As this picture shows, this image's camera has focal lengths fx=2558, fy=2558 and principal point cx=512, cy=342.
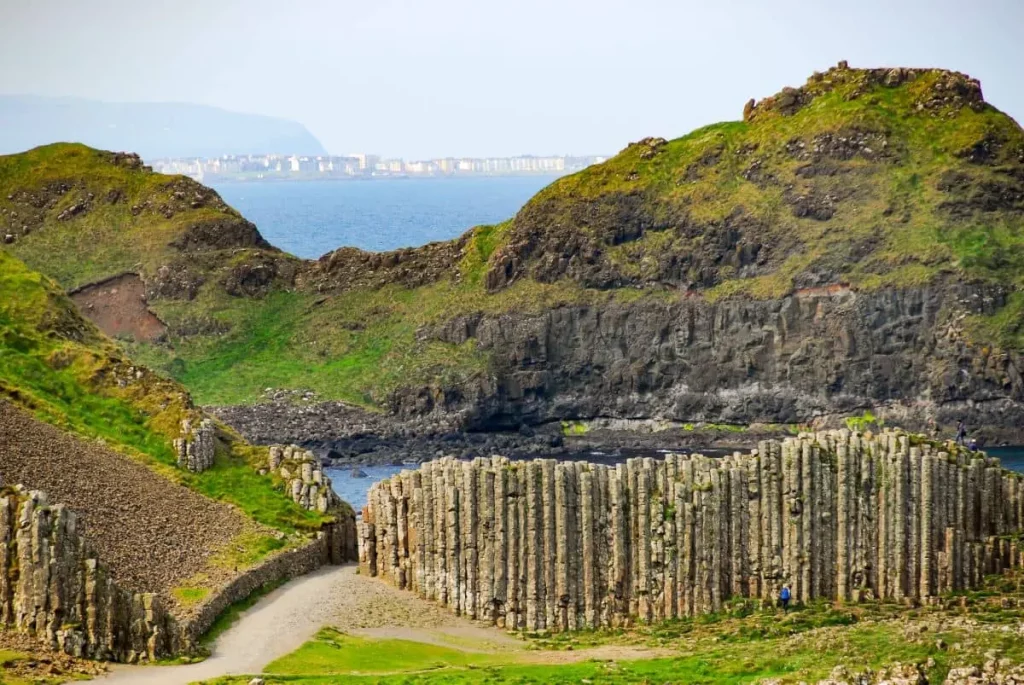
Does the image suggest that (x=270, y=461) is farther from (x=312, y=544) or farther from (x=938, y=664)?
(x=938, y=664)

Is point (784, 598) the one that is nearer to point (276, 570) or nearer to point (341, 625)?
point (341, 625)

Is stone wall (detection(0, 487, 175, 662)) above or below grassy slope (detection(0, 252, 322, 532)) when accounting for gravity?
below

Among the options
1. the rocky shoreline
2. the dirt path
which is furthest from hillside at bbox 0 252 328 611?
the rocky shoreline

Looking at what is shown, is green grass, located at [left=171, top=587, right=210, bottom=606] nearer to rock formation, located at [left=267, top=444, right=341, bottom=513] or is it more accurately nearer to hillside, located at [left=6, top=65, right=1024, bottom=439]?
rock formation, located at [left=267, top=444, right=341, bottom=513]

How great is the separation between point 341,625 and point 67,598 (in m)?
8.60

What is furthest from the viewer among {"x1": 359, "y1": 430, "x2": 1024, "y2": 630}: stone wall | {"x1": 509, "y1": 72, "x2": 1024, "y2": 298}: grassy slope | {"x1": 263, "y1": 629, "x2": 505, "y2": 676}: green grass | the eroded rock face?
{"x1": 509, "y1": 72, "x2": 1024, "y2": 298}: grassy slope

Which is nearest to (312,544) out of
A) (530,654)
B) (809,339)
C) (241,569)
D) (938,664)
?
(241,569)

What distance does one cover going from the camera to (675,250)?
158000 millimetres

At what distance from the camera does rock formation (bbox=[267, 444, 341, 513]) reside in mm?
75188

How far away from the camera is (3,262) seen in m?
83.2

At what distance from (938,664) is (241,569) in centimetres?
1941

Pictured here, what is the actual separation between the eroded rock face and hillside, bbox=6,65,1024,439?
0.46 feet

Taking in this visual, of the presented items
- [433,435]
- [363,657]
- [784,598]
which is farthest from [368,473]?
[363,657]

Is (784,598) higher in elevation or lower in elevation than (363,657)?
higher
